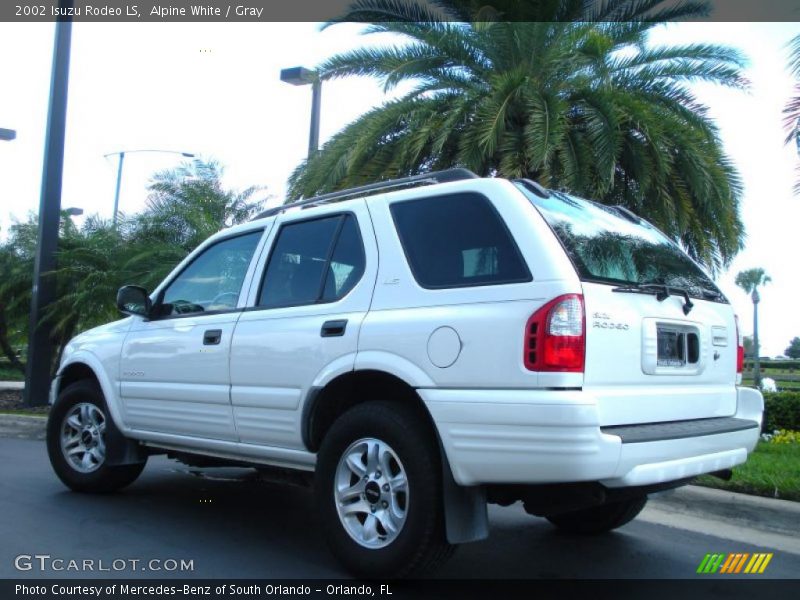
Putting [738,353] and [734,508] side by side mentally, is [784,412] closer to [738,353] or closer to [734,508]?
[734,508]

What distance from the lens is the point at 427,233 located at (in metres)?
4.02

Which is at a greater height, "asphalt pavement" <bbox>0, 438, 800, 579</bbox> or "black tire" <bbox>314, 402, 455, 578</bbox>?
"black tire" <bbox>314, 402, 455, 578</bbox>

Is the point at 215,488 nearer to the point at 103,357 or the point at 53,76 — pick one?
the point at 103,357

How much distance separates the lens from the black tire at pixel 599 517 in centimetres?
475

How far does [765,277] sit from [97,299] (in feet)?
221

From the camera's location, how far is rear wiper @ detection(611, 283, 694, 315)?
3.62 meters

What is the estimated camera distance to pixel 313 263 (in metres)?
4.54

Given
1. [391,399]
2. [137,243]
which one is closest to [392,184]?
[391,399]

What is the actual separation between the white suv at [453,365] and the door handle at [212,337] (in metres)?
0.02

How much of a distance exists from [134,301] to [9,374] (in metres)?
24.7

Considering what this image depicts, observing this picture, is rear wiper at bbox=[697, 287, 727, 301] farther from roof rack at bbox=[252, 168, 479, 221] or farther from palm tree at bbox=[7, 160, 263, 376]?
palm tree at bbox=[7, 160, 263, 376]

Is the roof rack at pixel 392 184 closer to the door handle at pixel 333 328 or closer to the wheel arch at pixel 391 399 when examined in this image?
the door handle at pixel 333 328

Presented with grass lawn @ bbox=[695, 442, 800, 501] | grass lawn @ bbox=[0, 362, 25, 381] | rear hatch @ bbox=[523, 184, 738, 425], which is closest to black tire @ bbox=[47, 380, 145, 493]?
rear hatch @ bbox=[523, 184, 738, 425]

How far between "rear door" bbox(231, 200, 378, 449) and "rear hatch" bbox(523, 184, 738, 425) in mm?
1030
